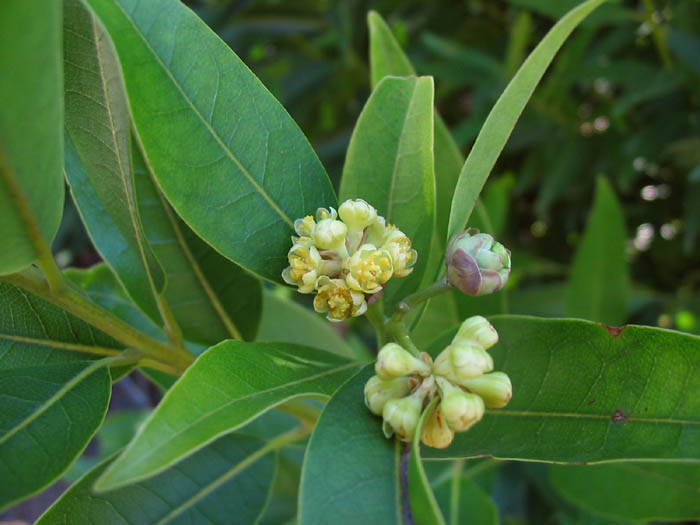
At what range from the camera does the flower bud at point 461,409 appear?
33.0 inches

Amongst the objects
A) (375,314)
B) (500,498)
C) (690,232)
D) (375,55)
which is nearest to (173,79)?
(375,314)

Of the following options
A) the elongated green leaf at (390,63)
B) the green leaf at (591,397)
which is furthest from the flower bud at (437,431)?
the elongated green leaf at (390,63)

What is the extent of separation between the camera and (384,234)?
3.48ft

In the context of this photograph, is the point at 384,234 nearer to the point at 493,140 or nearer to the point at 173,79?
the point at 493,140

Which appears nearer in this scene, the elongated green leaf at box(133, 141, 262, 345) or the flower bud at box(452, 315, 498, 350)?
the flower bud at box(452, 315, 498, 350)

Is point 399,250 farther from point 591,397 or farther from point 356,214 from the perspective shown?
point 591,397

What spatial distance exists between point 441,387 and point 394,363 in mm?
68

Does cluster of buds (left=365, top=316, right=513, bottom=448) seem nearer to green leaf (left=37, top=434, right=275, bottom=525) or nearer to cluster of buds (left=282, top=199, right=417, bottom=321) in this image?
cluster of buds (left=282, top=199, right=417, bottom=321)

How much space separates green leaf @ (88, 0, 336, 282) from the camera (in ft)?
3.06

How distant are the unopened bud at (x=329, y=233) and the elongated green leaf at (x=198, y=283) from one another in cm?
35

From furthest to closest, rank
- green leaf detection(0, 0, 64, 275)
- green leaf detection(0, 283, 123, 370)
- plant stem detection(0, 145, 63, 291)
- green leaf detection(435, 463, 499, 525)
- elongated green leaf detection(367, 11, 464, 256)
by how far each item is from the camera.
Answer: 1. green leaf detection(435, 463, 499, 525)
2. elongated green leaf detection(367, 11, 464, 256)
3. green leaf detection(0, 283, 123, 370)
4. plant stem detection(0, 145, 63, 291)
5. green leaf detection(0, 0, 64, 275)

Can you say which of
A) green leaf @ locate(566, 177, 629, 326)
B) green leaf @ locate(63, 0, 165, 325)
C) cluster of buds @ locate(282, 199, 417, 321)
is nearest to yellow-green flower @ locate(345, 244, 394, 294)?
cluster of buds @ locate(282, 199, 417, 321)

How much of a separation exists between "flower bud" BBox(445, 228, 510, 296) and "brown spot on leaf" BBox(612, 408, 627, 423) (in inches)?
9.2

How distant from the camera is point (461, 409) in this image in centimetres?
84
